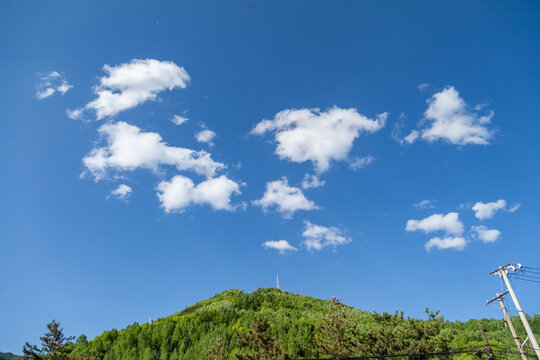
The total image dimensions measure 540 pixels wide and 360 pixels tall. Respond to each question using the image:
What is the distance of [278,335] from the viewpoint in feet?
206

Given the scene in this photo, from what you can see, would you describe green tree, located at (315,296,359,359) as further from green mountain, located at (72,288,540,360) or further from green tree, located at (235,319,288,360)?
green mountain, located at (72,288,540,360)

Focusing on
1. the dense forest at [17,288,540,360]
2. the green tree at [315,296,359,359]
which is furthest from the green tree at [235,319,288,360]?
the green tree at [315,296,359,359]

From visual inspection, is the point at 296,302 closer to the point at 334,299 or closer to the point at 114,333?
the point at 114,333

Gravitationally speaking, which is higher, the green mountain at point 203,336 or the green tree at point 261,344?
the green mountain at point 203,336

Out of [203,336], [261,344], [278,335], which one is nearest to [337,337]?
[261,344]

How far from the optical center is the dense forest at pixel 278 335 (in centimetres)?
3067

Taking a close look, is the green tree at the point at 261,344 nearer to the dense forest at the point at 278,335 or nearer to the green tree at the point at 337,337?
the dense forest at the point at 278,335

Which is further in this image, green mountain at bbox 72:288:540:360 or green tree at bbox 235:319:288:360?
green mountain at bbox 72:288:540:360

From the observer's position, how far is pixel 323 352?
33.2 metres

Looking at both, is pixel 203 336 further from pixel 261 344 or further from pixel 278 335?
pixel 261 344

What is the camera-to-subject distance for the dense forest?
30.7 meters

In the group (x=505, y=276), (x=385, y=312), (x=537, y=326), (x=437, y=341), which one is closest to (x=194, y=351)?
(x=385, y=312)

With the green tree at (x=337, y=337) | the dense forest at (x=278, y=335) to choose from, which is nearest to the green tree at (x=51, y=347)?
the dense forest at (x=278, y=335)

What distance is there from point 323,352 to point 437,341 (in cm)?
1085
